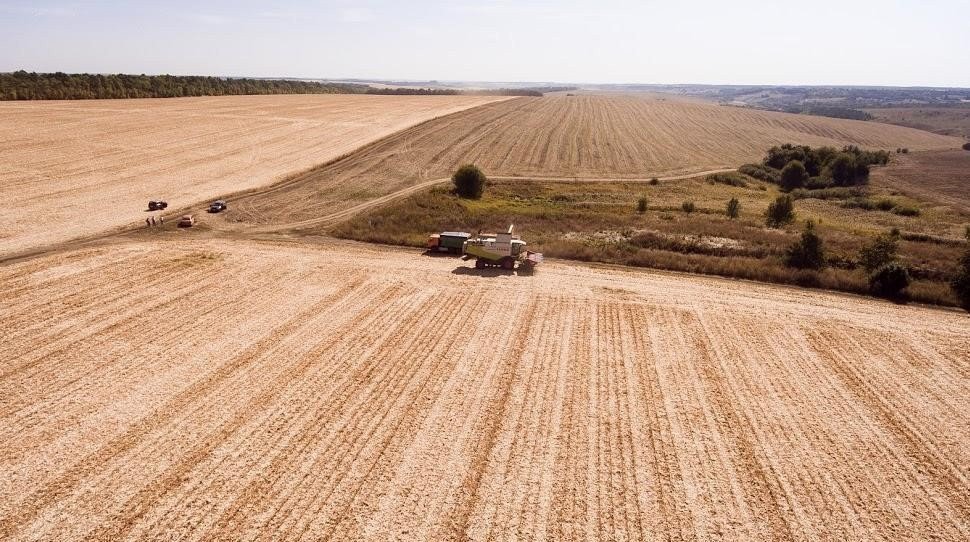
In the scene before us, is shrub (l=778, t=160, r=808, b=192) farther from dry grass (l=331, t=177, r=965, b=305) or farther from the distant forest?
the distant forest

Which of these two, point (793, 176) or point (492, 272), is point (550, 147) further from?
A: point (492, 272)

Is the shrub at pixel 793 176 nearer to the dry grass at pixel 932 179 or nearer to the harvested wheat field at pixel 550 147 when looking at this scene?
the dry grass at pixel 932 179

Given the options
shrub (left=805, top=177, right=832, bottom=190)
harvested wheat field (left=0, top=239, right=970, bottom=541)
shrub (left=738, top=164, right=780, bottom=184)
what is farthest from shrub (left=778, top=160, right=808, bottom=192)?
harvested wheat field (left=0, top=239, right=970, bottom=541)

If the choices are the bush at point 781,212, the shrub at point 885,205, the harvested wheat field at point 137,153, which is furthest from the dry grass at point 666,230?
the harvested wheat field at point 137,153

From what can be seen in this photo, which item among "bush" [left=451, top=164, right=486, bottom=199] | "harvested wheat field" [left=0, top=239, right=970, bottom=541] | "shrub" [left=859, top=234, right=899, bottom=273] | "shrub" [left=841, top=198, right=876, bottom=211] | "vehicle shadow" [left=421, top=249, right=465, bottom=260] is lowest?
"harvested wheat field" [left=0, top=239, right=970, bottom=541]

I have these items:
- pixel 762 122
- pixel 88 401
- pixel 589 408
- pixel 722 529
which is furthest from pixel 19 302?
pixel 762 122

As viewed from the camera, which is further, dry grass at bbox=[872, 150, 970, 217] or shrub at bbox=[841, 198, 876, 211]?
dry grass at bbox=[872, 150, 970, 217]

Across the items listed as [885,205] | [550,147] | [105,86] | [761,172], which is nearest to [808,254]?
[885,205]
